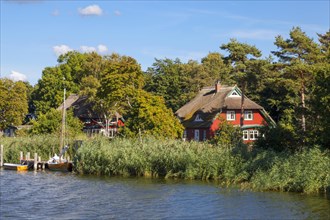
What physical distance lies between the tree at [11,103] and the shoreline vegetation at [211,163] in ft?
Result: 137

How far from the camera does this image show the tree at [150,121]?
2071 inches

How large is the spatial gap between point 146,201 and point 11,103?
190 feet

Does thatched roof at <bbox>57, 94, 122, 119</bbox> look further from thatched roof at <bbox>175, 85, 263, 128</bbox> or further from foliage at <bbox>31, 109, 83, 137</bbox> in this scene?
foliage at <bbox>31, 109, 83, 137</bbox>

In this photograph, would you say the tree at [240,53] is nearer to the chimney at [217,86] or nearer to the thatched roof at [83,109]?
the chimney at [217,86]

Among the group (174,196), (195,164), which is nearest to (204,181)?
(195,164)

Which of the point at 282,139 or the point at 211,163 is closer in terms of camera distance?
the point at 211,163

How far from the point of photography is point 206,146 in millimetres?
40125

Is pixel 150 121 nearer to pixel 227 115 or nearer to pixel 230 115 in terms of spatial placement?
pixel 227 115

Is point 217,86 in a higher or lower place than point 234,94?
higher

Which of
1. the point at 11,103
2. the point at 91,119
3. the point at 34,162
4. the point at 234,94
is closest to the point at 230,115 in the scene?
the point at 234,94

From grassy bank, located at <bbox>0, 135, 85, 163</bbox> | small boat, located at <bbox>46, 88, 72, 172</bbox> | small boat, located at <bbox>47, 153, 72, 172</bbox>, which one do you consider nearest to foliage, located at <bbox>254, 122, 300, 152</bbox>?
small boat, located at <bbox>47, 153, 72, 172</bbox>

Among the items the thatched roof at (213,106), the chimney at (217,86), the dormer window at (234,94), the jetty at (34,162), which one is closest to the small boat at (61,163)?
the jetty at (34,162)

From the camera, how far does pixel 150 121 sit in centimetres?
5269

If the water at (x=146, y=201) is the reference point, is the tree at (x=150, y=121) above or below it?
above
